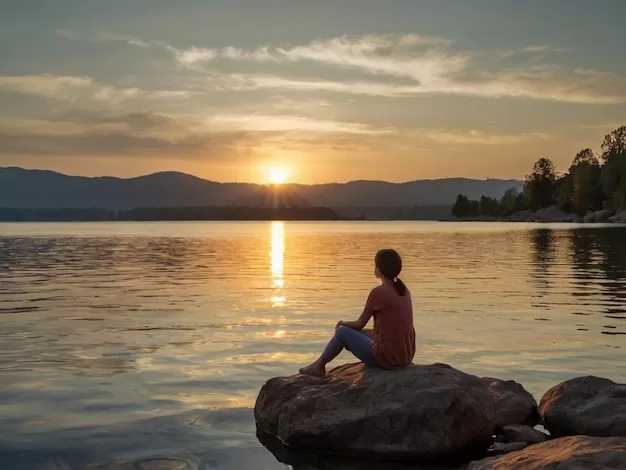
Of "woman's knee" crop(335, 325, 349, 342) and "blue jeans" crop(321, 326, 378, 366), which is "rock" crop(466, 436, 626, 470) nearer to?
"blue jeans" crop(321, 326, 378, 366)

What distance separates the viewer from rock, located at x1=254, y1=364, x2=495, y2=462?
991 centimetres

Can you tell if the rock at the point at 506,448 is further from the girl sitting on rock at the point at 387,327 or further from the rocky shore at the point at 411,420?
the girl sitting on rock at the point at 387,327

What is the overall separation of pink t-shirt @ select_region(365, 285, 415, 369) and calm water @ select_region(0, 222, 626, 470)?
2318mm

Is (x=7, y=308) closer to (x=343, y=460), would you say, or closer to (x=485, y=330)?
(x=485, y=330)

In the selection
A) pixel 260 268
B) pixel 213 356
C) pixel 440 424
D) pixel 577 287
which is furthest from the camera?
pixel 260 268

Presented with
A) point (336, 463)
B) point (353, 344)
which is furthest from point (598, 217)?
point (336, 463)

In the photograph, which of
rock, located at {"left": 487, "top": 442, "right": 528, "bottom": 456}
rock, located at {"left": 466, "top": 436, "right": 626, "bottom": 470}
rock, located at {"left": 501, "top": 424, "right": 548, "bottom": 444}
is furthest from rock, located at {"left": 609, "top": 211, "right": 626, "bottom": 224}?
rock, located at {"left": 466, "top": 436, "right": 626, "bottom": 470}

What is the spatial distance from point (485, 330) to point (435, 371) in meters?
10.1

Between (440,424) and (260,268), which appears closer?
(440,424)

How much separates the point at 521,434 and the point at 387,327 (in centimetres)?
244

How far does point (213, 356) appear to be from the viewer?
1653cm

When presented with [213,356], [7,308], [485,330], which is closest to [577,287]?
[485,330]

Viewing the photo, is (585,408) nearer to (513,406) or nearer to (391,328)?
(513,406)

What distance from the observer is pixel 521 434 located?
10453mm
